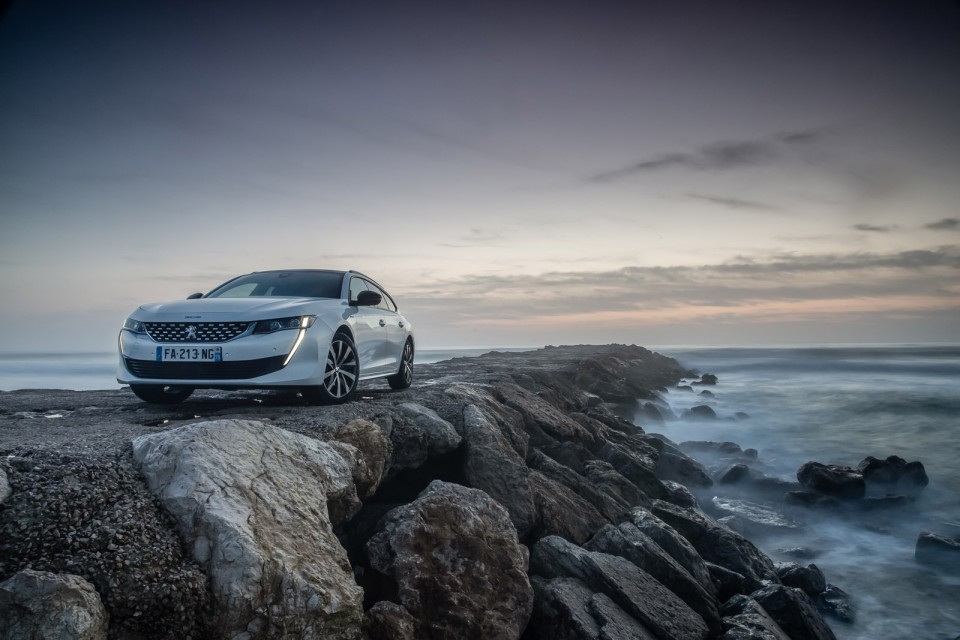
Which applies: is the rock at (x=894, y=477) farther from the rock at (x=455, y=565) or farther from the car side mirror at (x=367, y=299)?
the rock at (x=455, y=565)

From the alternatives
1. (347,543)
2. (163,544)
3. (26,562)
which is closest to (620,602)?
(347,543)

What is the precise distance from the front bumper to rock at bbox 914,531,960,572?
30.5ft

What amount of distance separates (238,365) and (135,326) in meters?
1.14

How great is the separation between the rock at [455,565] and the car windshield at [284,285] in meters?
3.46

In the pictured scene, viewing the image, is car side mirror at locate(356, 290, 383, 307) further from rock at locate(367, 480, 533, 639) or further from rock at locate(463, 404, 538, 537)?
rock at locate(367, 480, 533, 639)

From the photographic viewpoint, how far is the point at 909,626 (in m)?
7.46

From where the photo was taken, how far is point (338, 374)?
6500mm

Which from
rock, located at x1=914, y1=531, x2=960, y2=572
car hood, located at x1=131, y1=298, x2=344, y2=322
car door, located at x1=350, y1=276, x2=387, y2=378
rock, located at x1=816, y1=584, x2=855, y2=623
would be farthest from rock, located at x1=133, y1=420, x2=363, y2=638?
rock, located at x1=914, y1=531, x2=960, y2=572

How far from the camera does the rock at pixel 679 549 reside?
5711 mm

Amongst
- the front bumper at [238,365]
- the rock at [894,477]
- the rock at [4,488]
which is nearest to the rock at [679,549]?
the front bumper at [238,365]

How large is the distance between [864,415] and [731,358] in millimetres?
32942

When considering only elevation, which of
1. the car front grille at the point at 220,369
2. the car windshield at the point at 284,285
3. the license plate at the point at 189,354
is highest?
the car windshield at the point at 284,285

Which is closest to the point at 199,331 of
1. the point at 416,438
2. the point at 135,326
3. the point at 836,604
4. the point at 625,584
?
the point at 135,326

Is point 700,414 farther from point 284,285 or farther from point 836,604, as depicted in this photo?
point 284,285
